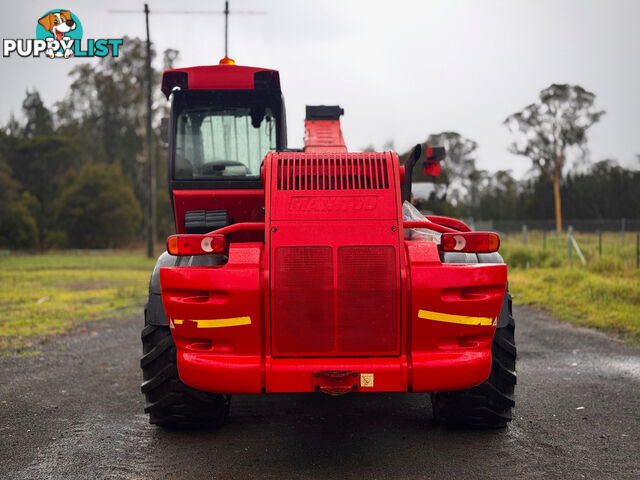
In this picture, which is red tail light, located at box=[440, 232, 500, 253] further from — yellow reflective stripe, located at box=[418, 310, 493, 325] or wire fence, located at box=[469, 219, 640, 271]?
wire fence, located at box=[469, 219, 640, 271]

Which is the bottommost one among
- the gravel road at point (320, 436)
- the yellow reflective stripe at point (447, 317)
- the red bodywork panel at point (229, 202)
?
the gravel road at point (320, 436)

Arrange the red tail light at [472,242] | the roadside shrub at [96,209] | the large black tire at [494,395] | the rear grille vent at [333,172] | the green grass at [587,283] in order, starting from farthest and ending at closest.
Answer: the roadside shrub at [96,209] < the green grass at [587,283] < the large black tire at [494,395] < the rear grille vent at [333,172] < the red tail light at [472,242]

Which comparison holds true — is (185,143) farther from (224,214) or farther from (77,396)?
(77,396)

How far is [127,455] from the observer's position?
4.15 metres

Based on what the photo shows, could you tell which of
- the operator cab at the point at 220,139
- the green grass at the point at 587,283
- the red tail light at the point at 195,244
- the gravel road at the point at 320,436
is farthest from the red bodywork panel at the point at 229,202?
the green grass at the point at 587,283

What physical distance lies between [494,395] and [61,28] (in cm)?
1331

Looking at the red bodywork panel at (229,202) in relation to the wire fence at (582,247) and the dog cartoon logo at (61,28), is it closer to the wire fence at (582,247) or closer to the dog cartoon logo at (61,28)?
the dog cartoon logo at (61,28)

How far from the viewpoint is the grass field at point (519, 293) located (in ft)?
32.3

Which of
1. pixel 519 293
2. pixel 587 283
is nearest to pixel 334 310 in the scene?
pixel 587 283

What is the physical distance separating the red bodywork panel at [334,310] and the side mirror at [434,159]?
9.42 feet

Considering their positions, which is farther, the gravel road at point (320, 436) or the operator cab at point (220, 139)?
the operator cab at point (220, 139)

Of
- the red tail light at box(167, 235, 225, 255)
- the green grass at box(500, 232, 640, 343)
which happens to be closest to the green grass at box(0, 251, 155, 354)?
the red tail light at box(167, 235, 225, 255)

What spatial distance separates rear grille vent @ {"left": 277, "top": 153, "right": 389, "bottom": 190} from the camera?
13.1 feet

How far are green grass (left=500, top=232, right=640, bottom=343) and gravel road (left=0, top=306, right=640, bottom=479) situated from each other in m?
3.65
